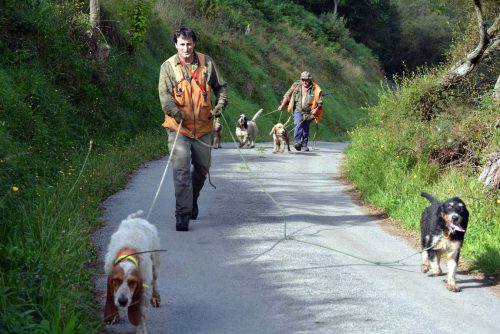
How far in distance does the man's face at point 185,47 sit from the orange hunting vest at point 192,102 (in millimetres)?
122

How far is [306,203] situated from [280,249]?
3.37 m

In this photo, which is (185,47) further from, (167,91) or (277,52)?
(277,52)

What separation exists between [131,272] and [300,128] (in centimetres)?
1496

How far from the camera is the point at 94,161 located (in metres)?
12.7

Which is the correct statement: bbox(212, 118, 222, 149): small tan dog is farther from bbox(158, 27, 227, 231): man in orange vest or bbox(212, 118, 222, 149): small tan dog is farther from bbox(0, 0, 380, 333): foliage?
bbox(158, 27, 227, 231): man in orange vest

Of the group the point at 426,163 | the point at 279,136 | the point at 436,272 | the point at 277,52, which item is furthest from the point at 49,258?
the point at 277,52

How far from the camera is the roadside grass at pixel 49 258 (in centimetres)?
504

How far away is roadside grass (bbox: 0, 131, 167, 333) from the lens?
504cm

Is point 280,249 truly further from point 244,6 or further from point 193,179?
point 244,6

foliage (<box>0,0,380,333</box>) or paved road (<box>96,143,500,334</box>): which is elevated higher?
foliage (<box>0,0,380,333</box>)

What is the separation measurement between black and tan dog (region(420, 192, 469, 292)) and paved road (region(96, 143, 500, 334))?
0.18 metres

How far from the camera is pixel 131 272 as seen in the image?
5219mm

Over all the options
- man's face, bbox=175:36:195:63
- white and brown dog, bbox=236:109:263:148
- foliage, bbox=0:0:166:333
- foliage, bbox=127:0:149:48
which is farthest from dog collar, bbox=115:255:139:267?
foliage, bbox=127:0:149:48

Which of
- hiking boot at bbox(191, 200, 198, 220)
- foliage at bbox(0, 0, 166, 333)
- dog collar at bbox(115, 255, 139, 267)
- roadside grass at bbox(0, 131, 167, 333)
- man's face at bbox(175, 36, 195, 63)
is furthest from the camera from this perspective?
hiking boot at bbox(191, 200, 198, 220)
